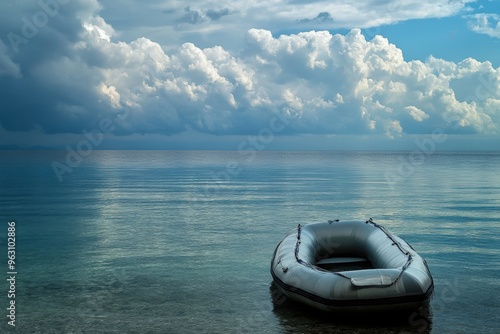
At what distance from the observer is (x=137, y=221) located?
24469mm

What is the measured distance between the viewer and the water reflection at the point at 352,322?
9906 mm

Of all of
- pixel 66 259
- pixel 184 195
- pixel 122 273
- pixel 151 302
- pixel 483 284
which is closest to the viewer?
pixel 151 302

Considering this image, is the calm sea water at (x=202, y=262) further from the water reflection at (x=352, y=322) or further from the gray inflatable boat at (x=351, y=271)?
the gray inflatable boat at (x=351, y=271)

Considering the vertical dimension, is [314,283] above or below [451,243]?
above

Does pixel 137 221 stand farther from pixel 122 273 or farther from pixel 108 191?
pixel 108 191

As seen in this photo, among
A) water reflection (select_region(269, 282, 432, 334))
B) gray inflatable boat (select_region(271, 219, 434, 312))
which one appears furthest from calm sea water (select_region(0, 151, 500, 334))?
gray inflatable boat (select_region(271, 219, 434, 312))

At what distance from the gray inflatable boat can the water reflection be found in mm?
322

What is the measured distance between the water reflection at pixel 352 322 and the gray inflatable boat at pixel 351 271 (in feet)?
1.06

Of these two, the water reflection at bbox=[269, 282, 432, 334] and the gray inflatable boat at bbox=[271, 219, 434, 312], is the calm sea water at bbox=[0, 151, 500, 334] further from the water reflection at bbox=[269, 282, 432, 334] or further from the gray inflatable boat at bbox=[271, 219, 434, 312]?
the gray inflatable boat at bbox=[271, 219, 434, 312]

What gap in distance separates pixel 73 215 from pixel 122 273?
45.4ft

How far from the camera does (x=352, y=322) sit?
10258 millimetres

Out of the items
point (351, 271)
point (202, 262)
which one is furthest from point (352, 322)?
point (202, 262)

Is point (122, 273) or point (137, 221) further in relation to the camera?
point (137, 221)

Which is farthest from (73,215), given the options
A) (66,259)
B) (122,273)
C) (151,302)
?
(151,302)
